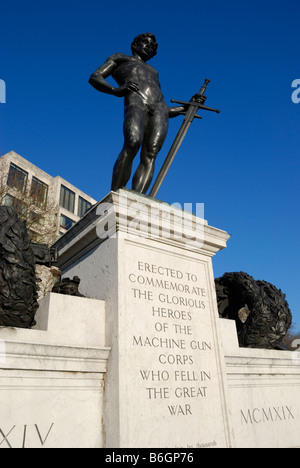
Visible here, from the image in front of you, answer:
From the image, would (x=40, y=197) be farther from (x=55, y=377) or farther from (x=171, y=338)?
(x=55, y=377)

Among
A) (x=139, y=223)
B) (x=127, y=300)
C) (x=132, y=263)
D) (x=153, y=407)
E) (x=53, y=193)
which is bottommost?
(x=153, y=407)

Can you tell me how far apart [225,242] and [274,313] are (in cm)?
198

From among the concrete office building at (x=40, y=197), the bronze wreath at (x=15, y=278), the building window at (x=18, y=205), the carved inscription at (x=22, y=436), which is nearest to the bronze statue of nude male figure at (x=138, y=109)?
the bronze wreath at (x=15, y=278)

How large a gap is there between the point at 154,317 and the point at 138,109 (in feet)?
9.54

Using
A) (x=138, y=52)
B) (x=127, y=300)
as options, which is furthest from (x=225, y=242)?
(x=138, y=52)

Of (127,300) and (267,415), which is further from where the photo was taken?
(267,415)

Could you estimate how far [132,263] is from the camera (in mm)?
3910

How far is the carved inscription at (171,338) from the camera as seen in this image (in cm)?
353

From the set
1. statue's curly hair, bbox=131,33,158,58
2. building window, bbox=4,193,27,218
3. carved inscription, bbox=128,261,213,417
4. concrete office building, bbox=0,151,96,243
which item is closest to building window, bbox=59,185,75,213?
concrete office building, bbox=0,151,96,243

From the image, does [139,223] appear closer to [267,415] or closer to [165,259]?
[165,259]

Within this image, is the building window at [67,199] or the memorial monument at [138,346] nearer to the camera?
the memorial monument at [138,346]

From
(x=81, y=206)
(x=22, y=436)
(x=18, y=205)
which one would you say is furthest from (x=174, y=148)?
(x=81, y=206)

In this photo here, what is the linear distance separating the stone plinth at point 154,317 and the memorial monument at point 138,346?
0.01m

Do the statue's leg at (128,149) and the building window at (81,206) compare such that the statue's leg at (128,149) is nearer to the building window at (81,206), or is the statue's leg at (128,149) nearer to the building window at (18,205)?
the building window at (18,205)
